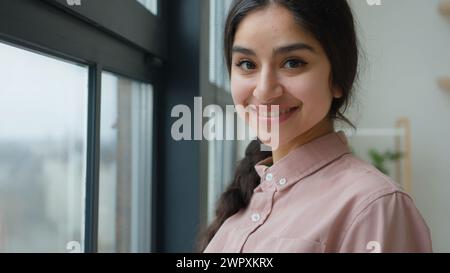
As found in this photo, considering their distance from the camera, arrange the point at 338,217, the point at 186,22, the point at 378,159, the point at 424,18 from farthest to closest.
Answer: the point at 378,159 → the point at 424,18 → the point at 186,22 → the point at 338,217

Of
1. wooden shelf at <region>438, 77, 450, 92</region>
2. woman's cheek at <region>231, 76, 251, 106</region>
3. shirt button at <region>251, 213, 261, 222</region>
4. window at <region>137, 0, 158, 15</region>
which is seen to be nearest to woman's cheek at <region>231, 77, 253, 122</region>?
woman's cheek at <region>231, 76, 251, 106</region>

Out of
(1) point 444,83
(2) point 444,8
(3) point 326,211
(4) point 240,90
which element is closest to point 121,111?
(4) point 240,90

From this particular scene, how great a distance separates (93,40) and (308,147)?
0.97ft

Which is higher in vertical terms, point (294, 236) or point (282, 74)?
point (282, 74)

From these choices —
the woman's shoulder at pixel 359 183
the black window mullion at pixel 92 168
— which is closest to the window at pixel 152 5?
the black window mullion at pixel 92 168

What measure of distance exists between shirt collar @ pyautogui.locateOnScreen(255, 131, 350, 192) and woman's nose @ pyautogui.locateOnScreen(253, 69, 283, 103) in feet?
0.25

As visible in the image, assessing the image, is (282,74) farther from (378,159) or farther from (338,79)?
(378,159)

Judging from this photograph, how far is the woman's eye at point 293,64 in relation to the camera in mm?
419

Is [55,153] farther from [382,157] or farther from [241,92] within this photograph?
[382,157]

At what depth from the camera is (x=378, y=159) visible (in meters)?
1.68

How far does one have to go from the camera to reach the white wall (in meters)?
1.41

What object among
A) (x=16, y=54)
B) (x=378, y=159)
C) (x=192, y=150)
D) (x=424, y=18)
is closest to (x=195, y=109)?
(x=192, y=150)

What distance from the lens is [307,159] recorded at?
1.50 feet
